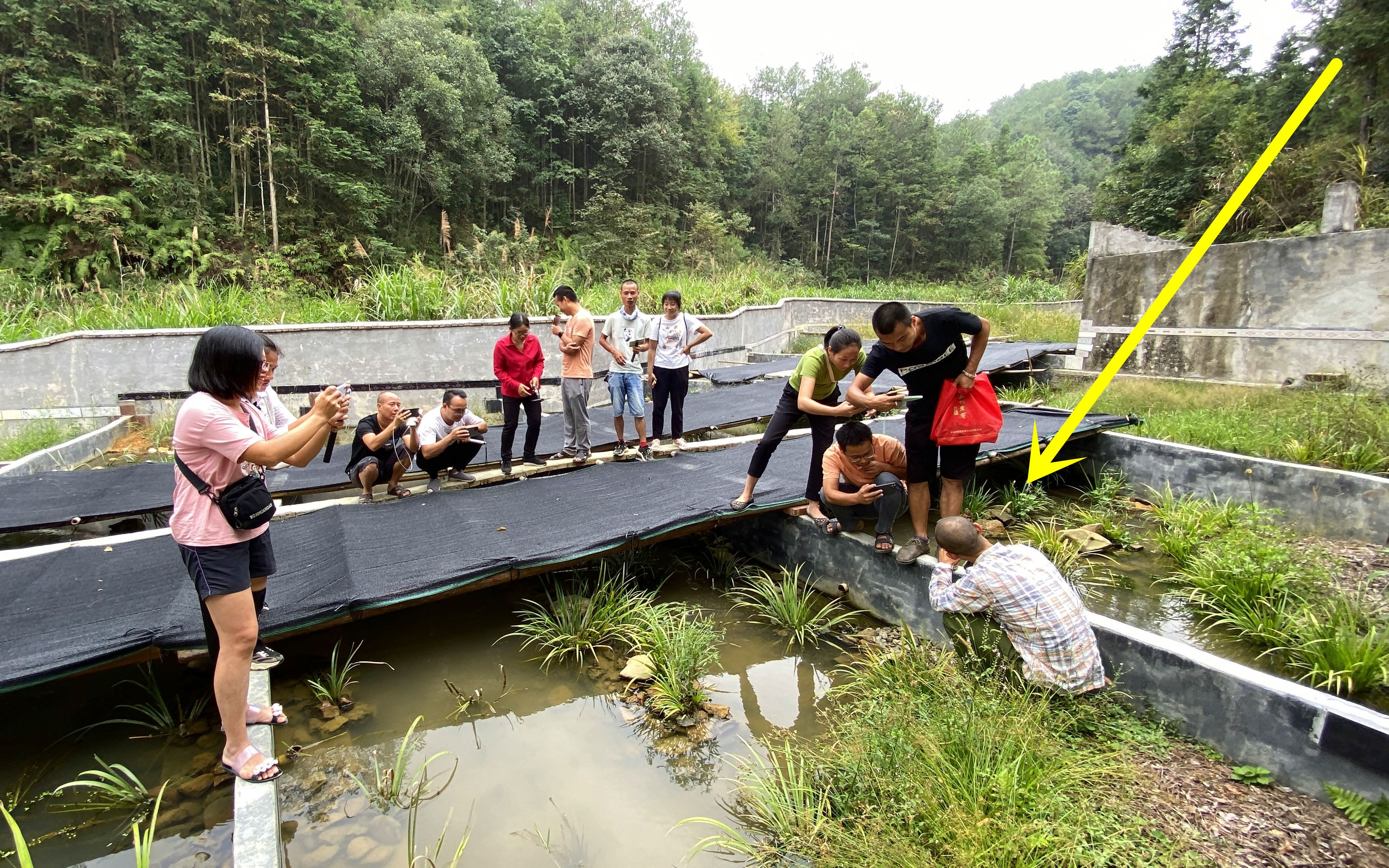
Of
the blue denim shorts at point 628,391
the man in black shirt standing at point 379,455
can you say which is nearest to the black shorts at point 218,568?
the man in black shirt standing at point 379,455

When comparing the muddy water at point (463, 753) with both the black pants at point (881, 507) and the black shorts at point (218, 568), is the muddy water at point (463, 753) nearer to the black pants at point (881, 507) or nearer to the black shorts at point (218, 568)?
the black pants at point (881, 507)

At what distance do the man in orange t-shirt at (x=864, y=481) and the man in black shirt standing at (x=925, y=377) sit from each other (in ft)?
0.42

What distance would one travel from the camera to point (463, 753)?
287cm

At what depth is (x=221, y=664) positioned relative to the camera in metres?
2.20

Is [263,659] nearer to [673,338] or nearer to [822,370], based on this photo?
[822,370]

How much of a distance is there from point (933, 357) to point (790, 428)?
1.08 m

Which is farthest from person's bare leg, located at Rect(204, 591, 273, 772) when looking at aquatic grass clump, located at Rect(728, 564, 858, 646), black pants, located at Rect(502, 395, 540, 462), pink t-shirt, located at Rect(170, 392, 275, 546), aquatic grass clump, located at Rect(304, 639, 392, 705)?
black pants, located at Rect(502, 395, 540, 462)

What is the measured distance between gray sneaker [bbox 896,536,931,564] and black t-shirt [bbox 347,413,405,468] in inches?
135

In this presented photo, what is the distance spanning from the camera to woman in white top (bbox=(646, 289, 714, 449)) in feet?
18.6

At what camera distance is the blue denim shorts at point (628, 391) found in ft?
18.5

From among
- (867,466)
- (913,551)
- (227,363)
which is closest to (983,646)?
(913,551)

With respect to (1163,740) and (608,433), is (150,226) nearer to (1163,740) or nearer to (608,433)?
(608,433)

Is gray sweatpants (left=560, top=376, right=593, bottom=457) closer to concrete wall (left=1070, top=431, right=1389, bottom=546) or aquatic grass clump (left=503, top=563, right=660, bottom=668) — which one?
aquatic grass clump (left=503, top=563, right=660, bottom=668)

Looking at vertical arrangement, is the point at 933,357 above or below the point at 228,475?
above
